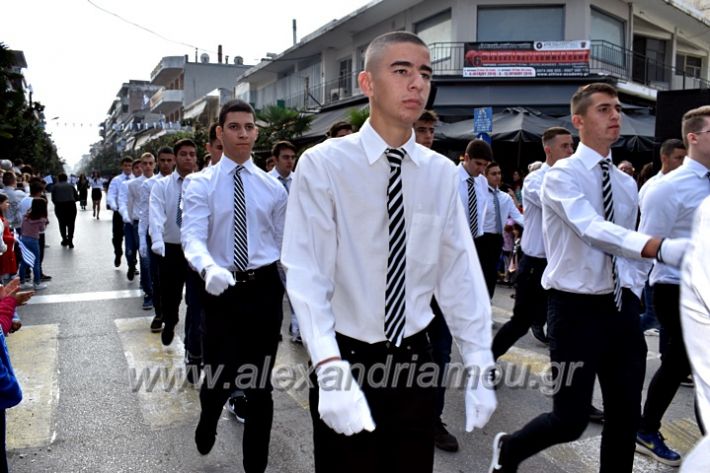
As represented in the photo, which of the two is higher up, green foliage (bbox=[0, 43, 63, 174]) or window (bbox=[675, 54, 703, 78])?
window (bbox=[675, 54, 703, 78])

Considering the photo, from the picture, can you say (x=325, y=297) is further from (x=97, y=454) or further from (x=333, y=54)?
(x=333, y=54)

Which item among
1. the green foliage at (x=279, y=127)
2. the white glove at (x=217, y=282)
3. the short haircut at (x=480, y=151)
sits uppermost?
the green foliage at (x=279, y=127)

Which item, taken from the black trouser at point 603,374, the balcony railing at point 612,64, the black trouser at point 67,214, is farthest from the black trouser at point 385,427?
the balcony railing at point 612,64

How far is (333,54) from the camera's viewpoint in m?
30.5

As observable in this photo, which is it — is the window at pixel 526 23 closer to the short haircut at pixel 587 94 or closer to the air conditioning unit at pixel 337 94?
the air conditioning unit at pixel 337 94

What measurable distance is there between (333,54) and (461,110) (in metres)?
10.7

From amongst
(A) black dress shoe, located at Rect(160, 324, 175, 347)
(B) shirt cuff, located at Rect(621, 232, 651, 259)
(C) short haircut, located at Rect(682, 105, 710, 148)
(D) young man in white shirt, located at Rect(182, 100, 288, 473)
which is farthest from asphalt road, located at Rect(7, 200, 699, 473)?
(C) short haircut, located at Rect(682, 105, 710, 148)

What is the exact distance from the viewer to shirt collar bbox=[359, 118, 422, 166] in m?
2.28

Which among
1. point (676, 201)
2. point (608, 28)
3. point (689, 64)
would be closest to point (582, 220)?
point (676, 201)

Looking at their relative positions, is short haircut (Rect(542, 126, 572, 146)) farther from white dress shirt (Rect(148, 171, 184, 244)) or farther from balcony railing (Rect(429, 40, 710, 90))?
balcony railing (Rect(429, 40, 710, 90))

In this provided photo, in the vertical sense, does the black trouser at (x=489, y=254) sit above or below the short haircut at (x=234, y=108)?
below

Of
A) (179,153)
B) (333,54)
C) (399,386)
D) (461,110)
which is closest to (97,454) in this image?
(399,386)

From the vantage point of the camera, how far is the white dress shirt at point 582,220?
3242mm

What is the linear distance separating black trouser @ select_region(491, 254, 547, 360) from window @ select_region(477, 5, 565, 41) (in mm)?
17940
